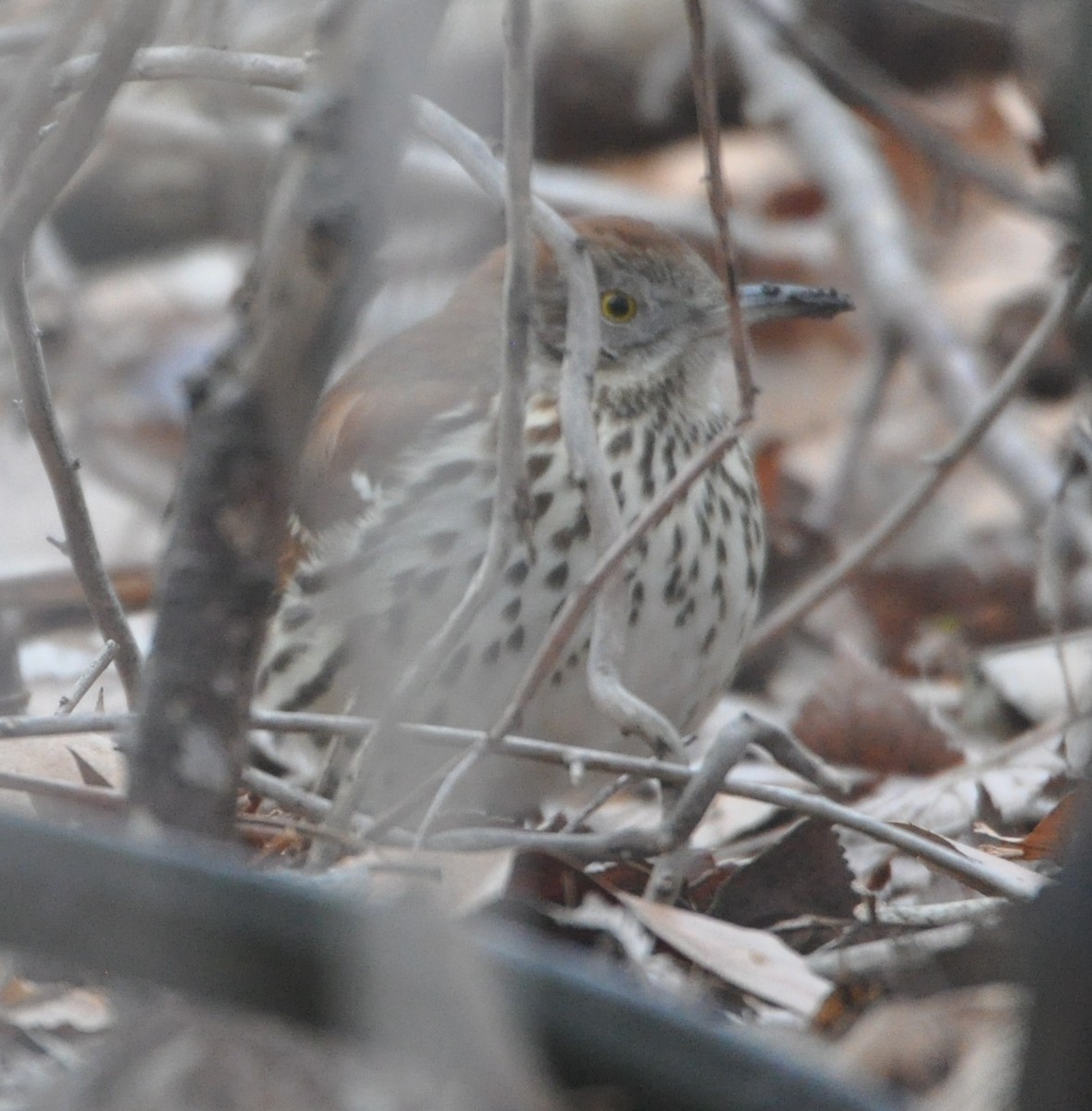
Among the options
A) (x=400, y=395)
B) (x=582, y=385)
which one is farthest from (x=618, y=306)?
(x=582, y=385)

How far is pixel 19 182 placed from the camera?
211 cm

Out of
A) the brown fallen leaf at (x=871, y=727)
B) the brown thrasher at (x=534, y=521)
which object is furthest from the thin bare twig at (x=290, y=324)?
the brown fallen leaf at (x=871, y=727)

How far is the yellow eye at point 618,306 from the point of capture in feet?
12.4

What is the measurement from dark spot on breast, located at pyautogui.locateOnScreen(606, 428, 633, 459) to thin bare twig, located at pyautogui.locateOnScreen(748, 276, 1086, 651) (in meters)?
0.67

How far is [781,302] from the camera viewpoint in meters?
3.70

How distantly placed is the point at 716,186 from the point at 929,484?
2.12m

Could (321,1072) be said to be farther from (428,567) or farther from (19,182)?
(428,567)

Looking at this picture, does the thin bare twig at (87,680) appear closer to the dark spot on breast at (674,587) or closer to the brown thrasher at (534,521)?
the brown thrasher at (534,521)

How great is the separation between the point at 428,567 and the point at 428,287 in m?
3.43

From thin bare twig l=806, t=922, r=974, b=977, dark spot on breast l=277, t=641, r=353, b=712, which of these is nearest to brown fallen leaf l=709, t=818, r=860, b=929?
thin bare twig l=806, t=922, r=974, b=977

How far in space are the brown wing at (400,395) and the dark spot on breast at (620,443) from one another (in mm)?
224

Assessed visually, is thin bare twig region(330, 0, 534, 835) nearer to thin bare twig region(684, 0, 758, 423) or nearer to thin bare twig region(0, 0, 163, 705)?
thin bare twig region(684, 0, 758, 423)

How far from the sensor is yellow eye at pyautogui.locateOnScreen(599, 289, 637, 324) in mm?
3766

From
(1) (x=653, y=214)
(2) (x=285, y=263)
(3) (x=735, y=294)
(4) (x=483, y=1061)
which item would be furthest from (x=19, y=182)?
(1) (x=653, y=214)
